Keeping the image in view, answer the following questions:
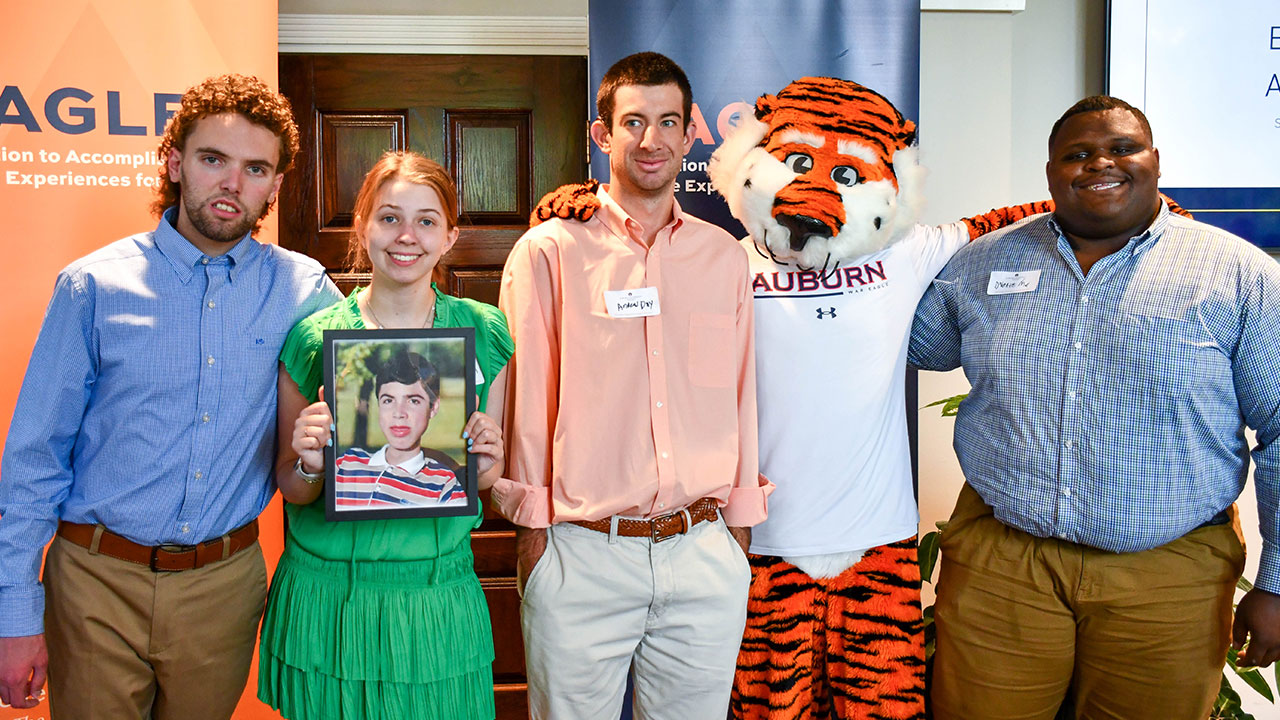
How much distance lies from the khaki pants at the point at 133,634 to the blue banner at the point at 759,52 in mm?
1599

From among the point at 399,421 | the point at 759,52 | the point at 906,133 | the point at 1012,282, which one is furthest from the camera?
the point at 759,52

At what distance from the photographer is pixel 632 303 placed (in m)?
2.13

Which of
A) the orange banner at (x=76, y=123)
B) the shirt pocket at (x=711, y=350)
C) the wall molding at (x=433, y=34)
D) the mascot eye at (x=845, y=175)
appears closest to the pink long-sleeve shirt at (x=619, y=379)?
the shirt pocket at (x=711, y=350)

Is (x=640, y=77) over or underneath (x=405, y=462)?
over

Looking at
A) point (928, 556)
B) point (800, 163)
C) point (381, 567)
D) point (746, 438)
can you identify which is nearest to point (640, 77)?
point (800, 163)

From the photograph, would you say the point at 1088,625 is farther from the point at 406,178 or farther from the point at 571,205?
the point at 406,178

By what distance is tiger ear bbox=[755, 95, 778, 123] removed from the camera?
2465mm

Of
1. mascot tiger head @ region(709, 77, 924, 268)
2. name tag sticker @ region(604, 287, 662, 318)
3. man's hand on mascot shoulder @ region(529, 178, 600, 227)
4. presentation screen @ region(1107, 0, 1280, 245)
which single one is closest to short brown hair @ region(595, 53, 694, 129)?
man's hand on mascot shoulder @ region(529, 178, 600, 227)

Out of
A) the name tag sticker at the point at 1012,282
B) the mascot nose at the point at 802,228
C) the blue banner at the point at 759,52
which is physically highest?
the blue banner at the point at 759,52

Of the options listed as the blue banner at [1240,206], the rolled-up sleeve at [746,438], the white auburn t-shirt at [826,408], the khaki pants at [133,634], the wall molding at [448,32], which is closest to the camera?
the khaki pants at [133,634]

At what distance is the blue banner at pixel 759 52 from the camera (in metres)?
2.85

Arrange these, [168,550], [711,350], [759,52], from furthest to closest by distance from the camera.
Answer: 1. [759,52]
2. [711,350]
3. [168,550]

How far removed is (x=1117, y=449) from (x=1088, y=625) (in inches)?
16.5

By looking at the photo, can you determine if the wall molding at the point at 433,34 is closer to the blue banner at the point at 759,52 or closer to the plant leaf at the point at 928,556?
the blue banner at the point at 759,52
